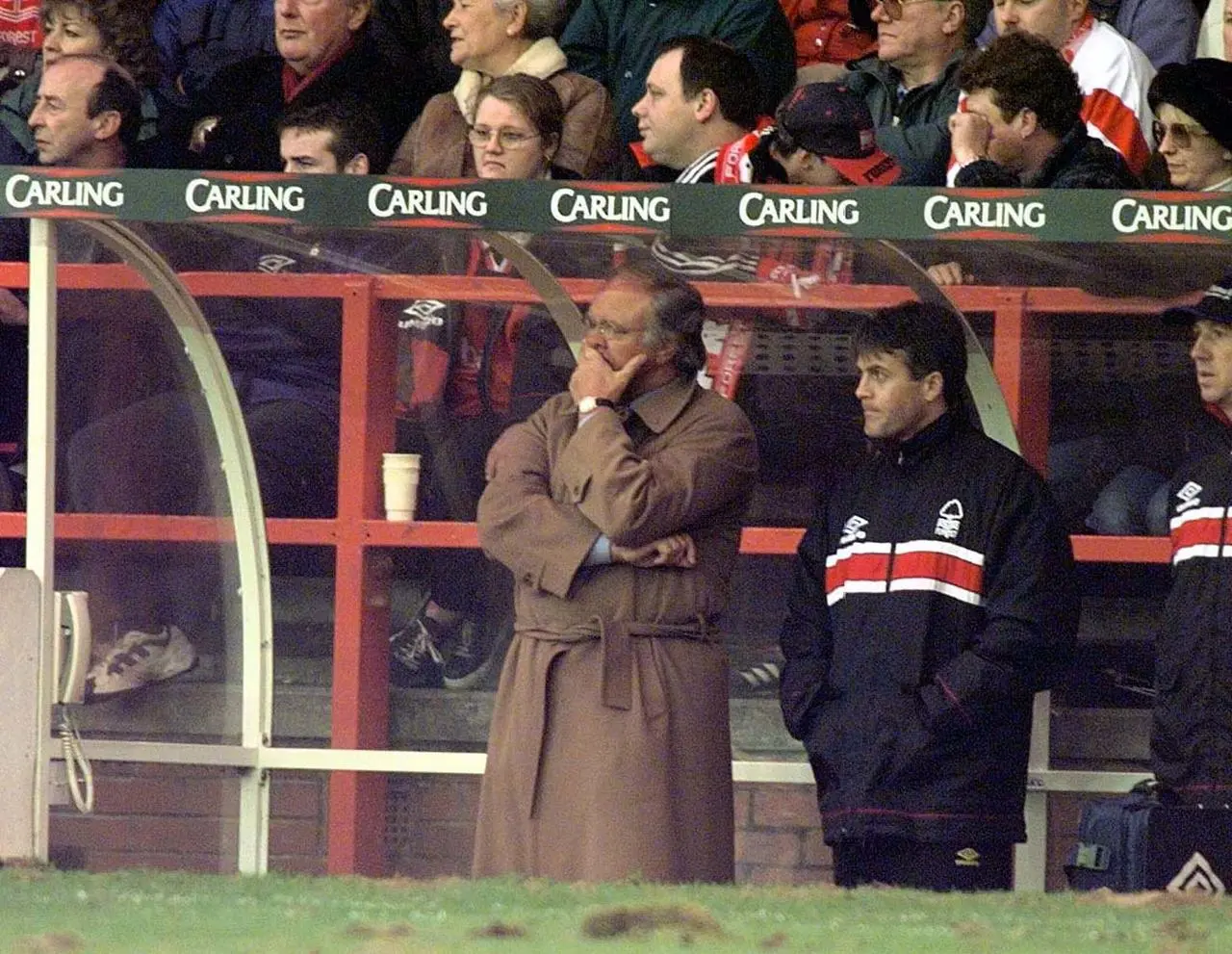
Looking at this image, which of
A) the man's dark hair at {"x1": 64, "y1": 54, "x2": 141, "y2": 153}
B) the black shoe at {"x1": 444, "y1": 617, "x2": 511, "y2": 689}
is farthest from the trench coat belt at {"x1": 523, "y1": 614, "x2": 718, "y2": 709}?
the man's dark hair at {"x1": 64, "y1": 54, "x2": 141, "y2": 153}

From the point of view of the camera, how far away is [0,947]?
366cm

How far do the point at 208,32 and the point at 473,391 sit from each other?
259 cm

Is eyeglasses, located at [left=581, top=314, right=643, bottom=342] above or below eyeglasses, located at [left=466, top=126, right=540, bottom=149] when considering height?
below

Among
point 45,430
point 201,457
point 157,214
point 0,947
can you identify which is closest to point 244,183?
point 157,214

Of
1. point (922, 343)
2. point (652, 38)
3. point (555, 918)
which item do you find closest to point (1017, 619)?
point (922, 343)

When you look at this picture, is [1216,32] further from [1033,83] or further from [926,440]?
[926,440]

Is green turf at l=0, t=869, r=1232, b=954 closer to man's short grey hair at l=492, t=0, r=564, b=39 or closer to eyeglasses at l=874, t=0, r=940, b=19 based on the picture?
eyeglasses at l=874, t=0, r=940, b=19

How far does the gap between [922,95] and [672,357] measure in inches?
74.1

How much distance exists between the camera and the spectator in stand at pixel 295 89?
8.12 m

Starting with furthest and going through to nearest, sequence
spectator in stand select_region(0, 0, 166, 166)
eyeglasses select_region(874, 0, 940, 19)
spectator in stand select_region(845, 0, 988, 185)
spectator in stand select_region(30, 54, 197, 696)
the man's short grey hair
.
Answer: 1. spectator in stand select_region(0, 0, 166, 166)
2. the man's short grey hair
3. eyeglasses select_region(874, 0, 940, 19)
4. spectator in stand select_region(845, 0, 988, 185)
5. spectator in stand select_region(30, 54, 197, 696)

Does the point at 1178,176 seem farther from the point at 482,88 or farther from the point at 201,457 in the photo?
the point at 201,457

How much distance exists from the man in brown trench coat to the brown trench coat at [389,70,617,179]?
4.41ft

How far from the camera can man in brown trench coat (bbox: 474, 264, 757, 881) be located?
5.96 metres

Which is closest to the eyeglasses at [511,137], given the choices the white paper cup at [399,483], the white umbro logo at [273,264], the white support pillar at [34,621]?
the white umbro logo at [273,264]
